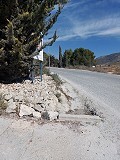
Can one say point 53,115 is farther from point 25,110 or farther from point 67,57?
point 67,57

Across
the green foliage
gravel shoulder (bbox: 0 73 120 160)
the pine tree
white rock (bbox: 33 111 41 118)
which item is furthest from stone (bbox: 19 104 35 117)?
the green foliage

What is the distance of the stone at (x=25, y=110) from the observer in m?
6.68

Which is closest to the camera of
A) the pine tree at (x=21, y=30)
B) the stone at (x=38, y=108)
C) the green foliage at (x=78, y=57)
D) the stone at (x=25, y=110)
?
the stone at (x=25, y=110)

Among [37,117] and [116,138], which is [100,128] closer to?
[116,138]

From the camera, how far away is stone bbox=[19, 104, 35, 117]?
668 centimetres

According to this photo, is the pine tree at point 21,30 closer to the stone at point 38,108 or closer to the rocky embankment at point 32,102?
the rocky embankment at point 32,102

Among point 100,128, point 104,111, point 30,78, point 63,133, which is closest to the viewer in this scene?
point 63,133

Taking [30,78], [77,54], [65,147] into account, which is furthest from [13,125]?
[77,54]

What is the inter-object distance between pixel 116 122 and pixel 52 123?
1.64 m

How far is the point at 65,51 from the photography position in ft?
231

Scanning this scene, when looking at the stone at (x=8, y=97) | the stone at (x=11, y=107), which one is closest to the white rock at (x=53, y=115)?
the stone at (x=11, y=107)

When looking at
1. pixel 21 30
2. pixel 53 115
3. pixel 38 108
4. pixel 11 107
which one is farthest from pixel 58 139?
pixel 21 30

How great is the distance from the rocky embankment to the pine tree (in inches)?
32.3

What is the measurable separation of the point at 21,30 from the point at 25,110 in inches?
126
